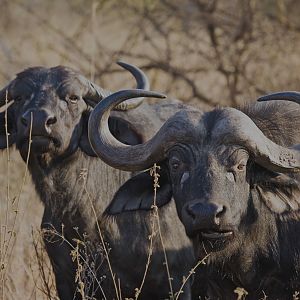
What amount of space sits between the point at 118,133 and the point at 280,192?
142 cm

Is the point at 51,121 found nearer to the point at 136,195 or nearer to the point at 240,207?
the point at 136,195

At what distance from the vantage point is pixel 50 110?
A: 695 centimetres

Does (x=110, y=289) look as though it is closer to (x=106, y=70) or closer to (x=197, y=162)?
(x=197, y=162)

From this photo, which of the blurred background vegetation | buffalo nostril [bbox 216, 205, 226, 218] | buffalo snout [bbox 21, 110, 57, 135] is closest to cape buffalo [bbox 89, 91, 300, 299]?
buffalo nostril [bbox 216, 205, 226, 218]

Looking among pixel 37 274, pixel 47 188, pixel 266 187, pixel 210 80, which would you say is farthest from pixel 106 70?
pixel 266 187

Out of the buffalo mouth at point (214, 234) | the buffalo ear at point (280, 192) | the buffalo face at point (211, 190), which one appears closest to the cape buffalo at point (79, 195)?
the buffalo ear at point (280, 192)

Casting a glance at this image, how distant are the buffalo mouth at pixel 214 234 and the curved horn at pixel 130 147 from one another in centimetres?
58

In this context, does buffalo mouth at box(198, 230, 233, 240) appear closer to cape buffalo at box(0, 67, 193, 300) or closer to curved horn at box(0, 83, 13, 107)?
cape buffalo at box(0, 67, 193, 300)

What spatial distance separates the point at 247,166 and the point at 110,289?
5.08 feet

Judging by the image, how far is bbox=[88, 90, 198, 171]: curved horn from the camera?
605 cm

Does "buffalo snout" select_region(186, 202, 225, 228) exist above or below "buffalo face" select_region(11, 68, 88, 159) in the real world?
below

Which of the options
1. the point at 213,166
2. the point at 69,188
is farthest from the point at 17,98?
the point at 213,166

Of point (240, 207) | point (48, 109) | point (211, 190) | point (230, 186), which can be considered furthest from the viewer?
point (48, 109)

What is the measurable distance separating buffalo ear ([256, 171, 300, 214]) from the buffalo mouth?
515mm
